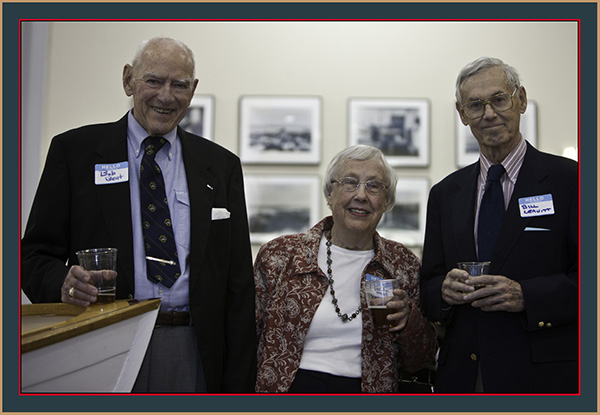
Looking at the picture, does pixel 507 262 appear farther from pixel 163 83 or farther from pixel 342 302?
pixel 163 83

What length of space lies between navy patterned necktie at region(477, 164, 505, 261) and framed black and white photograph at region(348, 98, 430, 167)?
277cm

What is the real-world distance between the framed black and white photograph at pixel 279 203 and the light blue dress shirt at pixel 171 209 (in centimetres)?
263

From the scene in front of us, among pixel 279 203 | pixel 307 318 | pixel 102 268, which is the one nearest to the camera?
pixel 102 268

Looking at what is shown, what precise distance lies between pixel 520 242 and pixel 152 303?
1.27 m

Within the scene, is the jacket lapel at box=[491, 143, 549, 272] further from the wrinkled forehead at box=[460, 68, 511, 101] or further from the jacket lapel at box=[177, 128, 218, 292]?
the jacket lapel at box=[177, 128, 218, 292]

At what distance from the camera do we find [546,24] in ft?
16.6

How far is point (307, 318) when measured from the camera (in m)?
2.24

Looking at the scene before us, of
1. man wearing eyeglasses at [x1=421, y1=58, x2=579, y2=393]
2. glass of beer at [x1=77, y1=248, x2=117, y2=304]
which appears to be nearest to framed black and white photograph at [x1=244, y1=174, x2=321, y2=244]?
man wearing eyeglasses at [x1=421, y1=58, x2=579, y2=393]

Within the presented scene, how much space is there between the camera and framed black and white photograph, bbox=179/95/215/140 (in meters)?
4.86

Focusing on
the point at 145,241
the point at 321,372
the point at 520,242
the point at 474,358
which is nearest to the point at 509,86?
the point at 520,242

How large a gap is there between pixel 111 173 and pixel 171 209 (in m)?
0.24

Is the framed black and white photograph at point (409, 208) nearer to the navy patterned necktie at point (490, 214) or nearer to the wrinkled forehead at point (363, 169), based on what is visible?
the wrinkled forehead at point (363, 169)

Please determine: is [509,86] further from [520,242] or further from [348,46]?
[348,46]

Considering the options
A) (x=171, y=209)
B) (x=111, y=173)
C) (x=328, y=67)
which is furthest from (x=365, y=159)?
(x=328, y=67)
